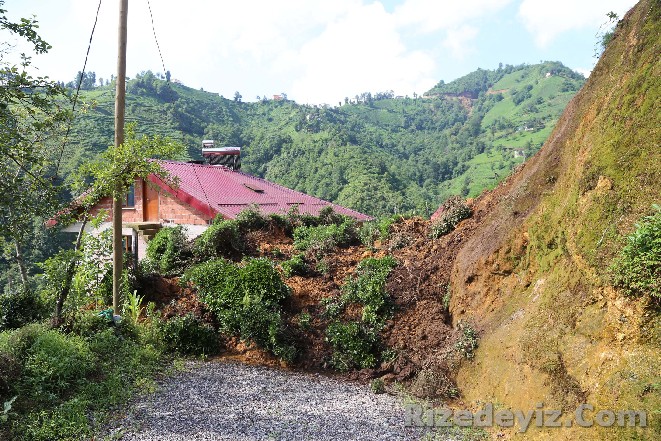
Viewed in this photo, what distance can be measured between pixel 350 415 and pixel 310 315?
11.3 feet

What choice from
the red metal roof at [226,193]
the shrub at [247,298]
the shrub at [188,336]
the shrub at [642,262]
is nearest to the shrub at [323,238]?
the shrub at [247,298]

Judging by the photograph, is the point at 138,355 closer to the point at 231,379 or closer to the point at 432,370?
the point at 231,379

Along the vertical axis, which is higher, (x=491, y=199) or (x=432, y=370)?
(x=491, y=199)

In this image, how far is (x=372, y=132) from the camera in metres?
90.1

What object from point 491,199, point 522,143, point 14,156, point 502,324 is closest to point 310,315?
point 502,324

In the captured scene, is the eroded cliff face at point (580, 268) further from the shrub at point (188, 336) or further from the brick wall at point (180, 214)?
the brick wall at point (180, 214)

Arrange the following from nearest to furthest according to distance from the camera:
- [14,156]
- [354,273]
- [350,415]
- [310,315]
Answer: [350,415] < [14,156] < [310,315] < [354,273]

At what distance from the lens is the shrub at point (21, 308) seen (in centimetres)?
1007

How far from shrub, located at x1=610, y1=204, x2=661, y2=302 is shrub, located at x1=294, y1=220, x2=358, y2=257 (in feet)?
25.5

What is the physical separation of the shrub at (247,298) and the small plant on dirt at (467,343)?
3.01 meters

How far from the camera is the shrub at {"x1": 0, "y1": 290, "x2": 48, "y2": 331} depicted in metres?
10.1

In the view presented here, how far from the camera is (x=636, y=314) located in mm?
5367

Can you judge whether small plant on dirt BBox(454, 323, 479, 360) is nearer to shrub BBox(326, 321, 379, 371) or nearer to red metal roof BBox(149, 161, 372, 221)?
shrub BBox(326, 321, 379, 371)

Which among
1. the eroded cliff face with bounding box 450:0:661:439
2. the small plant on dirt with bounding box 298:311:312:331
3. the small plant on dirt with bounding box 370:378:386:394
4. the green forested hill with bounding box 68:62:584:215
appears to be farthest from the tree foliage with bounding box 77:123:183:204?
the eroded cliff face with bounding box 450:0:661:439
